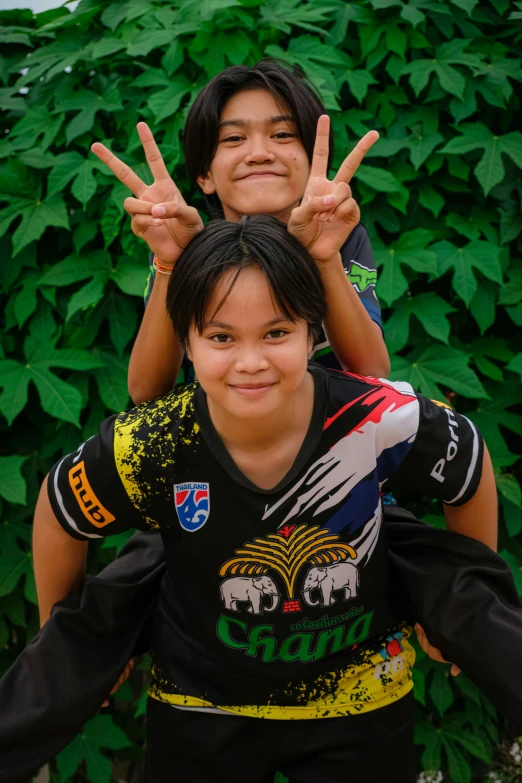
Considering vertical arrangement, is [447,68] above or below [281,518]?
above

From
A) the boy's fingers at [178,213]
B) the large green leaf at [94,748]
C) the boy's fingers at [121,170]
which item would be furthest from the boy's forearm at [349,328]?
the large green leaf at [94,748]

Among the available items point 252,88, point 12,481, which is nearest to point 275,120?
point 252,88

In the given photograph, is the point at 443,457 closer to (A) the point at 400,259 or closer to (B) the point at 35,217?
(A) the point at 400,259

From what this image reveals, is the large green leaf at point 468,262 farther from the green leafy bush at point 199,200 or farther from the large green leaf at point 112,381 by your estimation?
the large green leaf at point 112,381

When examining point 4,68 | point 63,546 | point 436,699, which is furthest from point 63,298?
point 436,699

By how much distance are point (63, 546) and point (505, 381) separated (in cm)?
157

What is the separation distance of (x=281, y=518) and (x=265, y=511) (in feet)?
0.11

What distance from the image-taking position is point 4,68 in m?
2.73

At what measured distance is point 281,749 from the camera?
1669 millimetres

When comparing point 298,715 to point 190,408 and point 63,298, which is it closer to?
point 190,408

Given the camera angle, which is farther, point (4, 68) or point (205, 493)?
point (4, 68)

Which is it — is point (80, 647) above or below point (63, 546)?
below

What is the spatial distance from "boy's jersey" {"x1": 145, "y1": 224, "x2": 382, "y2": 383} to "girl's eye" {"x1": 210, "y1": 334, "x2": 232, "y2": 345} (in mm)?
378

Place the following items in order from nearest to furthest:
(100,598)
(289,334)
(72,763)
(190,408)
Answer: (289,334) → (190,408) → (100,598) → (72,763)
